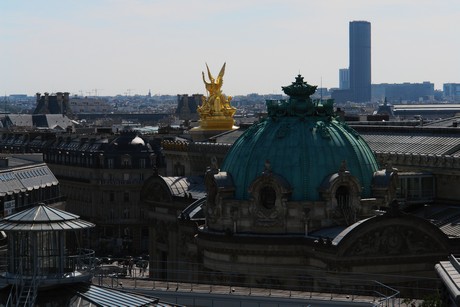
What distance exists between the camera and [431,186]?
89438mm

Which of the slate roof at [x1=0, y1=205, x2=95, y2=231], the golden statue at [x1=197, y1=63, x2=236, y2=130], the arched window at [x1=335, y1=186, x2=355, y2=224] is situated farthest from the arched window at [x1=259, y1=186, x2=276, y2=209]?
the golden statue at [x1=197, y1=63, x2=236, y2=130]

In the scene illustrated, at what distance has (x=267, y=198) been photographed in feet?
260

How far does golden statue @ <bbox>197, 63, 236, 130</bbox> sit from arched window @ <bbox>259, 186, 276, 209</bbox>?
175ft

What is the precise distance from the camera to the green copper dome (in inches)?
3123

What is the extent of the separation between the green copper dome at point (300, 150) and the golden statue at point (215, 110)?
160 ft

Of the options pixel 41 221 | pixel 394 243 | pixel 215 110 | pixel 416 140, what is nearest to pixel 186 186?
pixel 416 140

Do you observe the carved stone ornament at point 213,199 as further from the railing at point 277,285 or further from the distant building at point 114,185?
the distant building at point 114,185

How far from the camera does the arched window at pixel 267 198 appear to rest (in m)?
78.9

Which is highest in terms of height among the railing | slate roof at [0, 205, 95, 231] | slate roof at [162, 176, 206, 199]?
slate roof at [0, 205, 95, 231]

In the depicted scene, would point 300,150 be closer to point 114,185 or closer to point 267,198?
point 267,198

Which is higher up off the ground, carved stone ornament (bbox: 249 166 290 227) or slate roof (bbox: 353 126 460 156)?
slate roof (bbox: 353 126 460 156)

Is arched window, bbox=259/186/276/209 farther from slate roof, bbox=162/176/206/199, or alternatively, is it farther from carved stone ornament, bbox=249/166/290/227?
slate roof, bbox=162/176/206/199

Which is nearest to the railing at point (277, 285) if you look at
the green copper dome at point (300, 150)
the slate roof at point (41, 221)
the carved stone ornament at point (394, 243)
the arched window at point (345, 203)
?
the carved stone ornament at point (394, 243)

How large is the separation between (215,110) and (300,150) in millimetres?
54800
